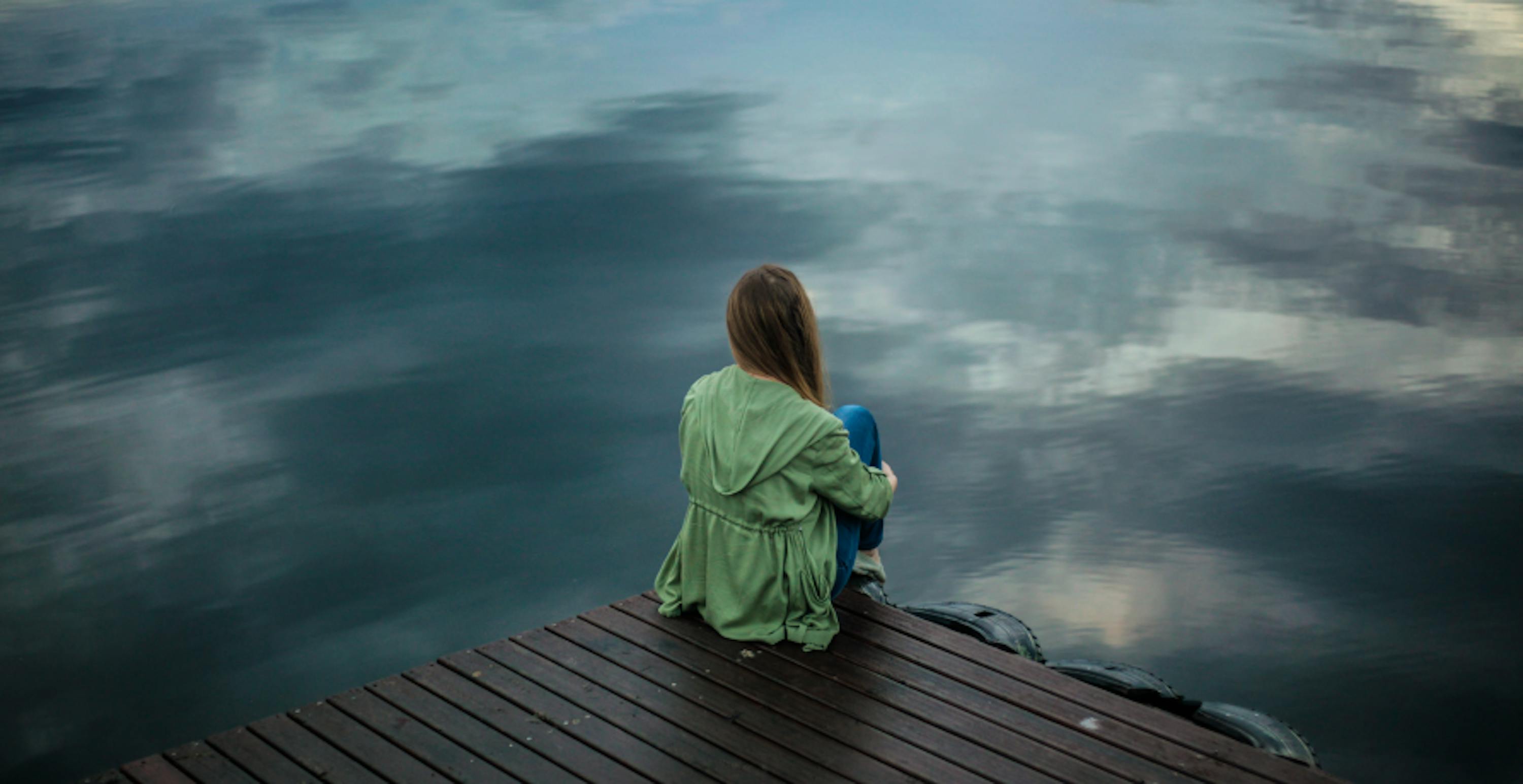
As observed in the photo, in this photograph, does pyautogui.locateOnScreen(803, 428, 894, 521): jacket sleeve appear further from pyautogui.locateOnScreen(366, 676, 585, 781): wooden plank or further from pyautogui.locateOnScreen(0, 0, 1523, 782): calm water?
pyautogui.locateOnScreen(0, 0, 1523, 782): calm water

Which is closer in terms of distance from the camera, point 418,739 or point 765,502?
point 418,739

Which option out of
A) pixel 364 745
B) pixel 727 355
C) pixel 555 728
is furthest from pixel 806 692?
pixel 727 355

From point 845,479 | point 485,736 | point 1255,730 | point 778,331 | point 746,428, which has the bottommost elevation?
point 1255,730

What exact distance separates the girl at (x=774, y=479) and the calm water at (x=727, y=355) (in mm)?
2133

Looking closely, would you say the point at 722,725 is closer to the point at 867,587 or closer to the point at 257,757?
the point at 867,587

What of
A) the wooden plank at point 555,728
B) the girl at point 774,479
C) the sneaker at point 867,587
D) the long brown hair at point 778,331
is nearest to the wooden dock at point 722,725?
the wooden plank at point 555,728

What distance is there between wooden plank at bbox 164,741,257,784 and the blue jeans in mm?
1328

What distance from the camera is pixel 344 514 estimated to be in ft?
18.4

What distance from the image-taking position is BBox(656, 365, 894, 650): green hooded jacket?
2793 millimetres

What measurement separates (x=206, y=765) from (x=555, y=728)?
0.70 m

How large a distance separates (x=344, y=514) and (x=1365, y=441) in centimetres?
480

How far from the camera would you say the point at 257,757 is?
2578mm

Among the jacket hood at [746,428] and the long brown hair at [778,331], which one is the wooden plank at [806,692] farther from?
the long brown hair at [778,331]

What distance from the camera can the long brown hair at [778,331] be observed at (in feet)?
8.93
